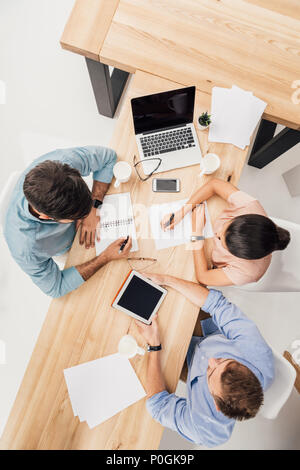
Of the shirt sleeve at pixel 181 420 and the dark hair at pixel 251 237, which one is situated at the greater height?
the dark hair at pixel 251 237

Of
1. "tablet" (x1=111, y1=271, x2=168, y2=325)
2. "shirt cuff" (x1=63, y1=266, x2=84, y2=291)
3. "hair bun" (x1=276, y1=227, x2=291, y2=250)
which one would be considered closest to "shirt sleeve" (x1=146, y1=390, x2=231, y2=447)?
"tablet" (x1=111, y1=271, x2=168, y2=325)

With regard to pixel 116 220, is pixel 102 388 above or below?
below

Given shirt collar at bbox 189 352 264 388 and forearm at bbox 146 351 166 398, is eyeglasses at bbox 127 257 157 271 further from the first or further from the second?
shirt collar at bbox 189 352 264 388

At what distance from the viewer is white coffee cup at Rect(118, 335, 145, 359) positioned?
50.5 inches

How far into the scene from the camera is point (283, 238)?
1.34 metres

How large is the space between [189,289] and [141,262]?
263 mm

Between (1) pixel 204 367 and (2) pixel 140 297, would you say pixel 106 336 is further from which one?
(1) pixel 204 367

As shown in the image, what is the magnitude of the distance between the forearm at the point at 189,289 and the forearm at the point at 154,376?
11.4 inches

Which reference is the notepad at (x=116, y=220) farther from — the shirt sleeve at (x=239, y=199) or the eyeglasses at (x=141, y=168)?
the shirt sleeve at (x=239, y=199)

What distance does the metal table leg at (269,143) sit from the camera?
6.32 feet

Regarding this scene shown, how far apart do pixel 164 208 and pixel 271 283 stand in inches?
27.8

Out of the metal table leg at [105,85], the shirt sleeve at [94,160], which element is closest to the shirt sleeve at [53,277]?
the shirt sleeve at [94,160]

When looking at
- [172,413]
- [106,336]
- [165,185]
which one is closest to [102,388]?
[106,336]
